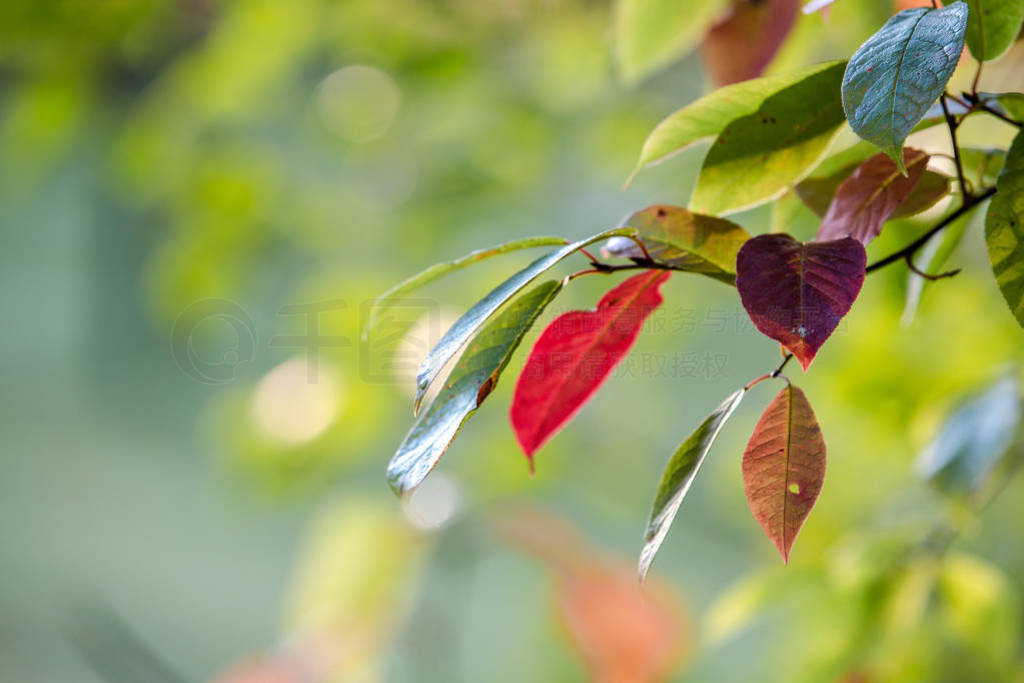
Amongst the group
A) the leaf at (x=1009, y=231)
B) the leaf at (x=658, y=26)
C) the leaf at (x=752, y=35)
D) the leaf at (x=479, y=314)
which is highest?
the leaf at (x=658, y=26)

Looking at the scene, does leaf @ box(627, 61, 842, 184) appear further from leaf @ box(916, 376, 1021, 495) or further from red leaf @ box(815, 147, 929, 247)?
leaf @ box(916, 376, 1021, 495)

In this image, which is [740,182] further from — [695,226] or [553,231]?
[553,231]

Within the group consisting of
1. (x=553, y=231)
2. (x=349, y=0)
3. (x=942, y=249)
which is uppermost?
(x=349, y=0)

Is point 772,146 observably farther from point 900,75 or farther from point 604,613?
point 604,613

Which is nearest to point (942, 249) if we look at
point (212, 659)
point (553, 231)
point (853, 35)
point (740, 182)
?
point (740, 182)

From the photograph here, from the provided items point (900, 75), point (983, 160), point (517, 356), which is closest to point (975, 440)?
point (983, 160)

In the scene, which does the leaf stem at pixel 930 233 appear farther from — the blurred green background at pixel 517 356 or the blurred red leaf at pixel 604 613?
the blurred red leaf at pixel 604 613

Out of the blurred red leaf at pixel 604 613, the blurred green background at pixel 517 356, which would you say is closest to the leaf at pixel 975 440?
the blurred green background at pixel 517 356
